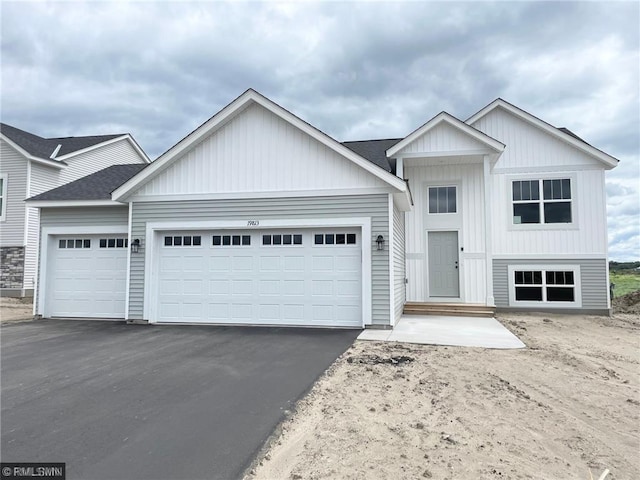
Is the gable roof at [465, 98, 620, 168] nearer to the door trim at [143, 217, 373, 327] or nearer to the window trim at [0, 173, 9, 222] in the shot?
the door trim at [143, 217, 373, 327]

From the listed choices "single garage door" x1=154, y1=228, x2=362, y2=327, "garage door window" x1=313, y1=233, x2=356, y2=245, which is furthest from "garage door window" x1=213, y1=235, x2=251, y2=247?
"garage door window" x1=313, y1=233, x2=356, y2=245

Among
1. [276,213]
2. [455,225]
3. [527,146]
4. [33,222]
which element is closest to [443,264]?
[455,225]

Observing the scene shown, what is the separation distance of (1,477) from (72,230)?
8.99 metres

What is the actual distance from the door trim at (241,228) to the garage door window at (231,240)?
0.78 feet

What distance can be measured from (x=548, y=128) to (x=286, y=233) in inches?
355

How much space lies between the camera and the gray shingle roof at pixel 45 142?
15891mm

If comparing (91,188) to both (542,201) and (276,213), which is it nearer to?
(276,213)

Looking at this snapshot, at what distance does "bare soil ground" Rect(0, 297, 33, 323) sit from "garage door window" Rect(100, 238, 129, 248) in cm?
300

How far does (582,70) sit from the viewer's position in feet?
40.2

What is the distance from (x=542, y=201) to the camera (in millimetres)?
12070

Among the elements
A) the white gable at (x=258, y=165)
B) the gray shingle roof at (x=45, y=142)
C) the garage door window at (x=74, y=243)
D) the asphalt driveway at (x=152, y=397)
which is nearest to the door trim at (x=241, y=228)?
the white gable at (x=258, y=165)

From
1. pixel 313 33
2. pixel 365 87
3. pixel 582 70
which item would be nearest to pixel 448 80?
pixel 365 87

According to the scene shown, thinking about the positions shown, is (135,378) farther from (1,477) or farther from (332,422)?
(332,422)

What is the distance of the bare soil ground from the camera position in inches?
417
